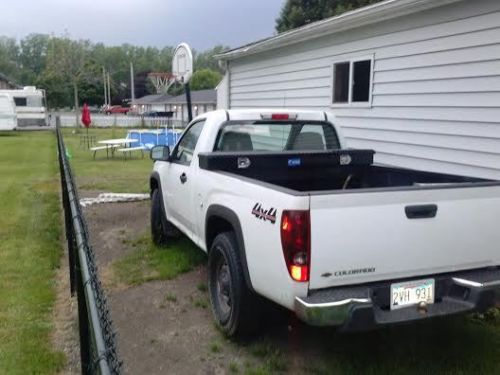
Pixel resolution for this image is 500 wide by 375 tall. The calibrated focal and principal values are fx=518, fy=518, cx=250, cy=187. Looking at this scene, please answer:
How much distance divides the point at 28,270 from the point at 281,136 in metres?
3.24

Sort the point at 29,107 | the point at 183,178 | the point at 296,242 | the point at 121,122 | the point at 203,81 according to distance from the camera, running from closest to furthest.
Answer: the point at 296,242, the point at 183,178, the point at 29,107, the point at 121,122, the point at 203,81

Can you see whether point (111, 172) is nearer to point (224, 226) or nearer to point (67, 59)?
point (224, 226)

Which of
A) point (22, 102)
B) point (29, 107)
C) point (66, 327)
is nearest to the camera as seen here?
point (66, 327)

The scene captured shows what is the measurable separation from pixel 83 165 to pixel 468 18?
1293 cm

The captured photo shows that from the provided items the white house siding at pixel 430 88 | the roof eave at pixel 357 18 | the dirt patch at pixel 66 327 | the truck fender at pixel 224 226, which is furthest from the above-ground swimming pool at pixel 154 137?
the truck fender at pixel 224 226

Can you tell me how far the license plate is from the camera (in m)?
3.24

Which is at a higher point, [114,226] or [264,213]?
[264,213]

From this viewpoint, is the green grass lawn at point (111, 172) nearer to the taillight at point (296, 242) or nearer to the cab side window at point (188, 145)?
the cab side window at point (188, 145)

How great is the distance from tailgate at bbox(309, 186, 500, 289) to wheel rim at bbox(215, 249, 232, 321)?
1229mm

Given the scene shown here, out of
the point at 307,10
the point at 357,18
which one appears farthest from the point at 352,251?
the point at 307,10

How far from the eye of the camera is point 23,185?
38.8 ft

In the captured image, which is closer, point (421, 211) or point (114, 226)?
point (421, 211)

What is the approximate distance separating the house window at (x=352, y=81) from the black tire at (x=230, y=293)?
15.6ft

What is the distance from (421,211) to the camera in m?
3.25
